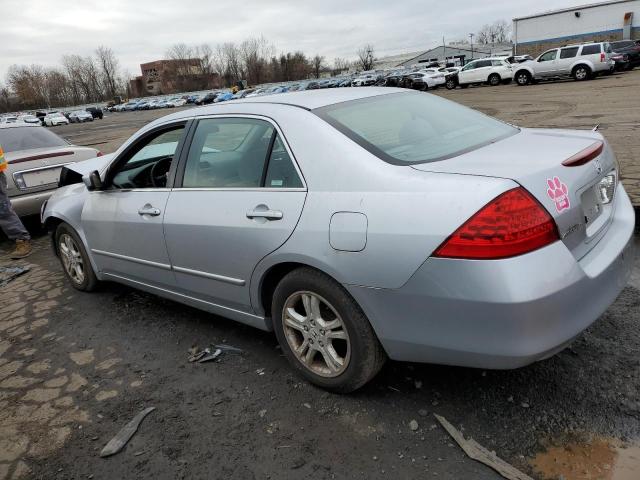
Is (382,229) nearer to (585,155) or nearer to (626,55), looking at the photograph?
(585,155)

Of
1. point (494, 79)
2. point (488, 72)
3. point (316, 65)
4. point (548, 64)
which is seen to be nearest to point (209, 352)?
point (548, 64)

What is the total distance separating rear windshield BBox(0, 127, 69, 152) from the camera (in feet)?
23.4

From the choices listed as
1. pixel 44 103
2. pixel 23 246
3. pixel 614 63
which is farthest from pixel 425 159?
pixel 44 103

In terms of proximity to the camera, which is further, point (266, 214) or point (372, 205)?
point (266, 214)

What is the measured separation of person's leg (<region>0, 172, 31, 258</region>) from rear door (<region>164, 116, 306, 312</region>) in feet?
12.6

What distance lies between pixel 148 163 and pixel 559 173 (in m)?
3.21

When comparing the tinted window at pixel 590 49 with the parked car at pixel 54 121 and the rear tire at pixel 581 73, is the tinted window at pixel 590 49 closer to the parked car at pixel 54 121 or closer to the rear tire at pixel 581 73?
the rear tire at pixel 581 73

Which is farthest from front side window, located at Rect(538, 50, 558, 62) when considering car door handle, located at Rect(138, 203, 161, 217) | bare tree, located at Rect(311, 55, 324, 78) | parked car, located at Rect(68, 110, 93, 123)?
bare tree, located at Rect(311, 55, 324, 78)

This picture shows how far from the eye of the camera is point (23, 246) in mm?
6227

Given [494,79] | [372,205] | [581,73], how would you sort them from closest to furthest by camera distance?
[372,205], [581,73], [494,79]

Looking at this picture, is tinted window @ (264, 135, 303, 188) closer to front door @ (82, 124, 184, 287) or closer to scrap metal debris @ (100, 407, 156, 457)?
front door @ (82, 124, 184, 287)

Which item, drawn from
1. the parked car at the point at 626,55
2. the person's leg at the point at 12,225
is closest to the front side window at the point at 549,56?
the parked car at the point at 626,55

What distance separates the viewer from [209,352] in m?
3.40

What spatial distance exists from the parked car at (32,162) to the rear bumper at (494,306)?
19.1 ft
